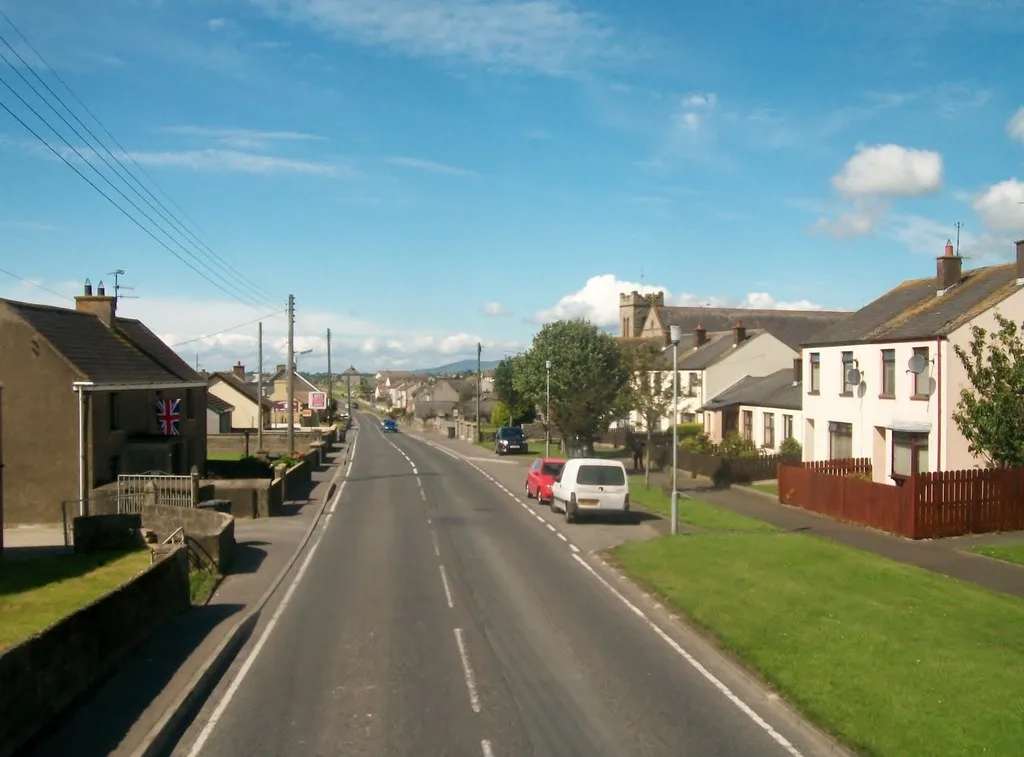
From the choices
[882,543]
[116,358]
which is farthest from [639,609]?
[116,358]

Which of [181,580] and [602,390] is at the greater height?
[602,390]

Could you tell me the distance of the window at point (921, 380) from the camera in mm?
28891

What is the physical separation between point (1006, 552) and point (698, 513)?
9670 millimetres

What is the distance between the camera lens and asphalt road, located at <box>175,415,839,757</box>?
932 centimetres

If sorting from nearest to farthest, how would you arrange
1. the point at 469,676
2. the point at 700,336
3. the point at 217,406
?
1. the point at 469,676
2. the point at 217,406
3. the point at 700,336

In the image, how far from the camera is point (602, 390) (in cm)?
4634

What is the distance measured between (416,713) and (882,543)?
1622 centimetres

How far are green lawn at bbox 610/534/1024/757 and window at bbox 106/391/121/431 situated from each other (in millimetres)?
18045

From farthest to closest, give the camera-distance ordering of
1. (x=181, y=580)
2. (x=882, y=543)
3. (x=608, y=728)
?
(x=882, y=543) → (x=181, y=580) → (x=608, y=728)

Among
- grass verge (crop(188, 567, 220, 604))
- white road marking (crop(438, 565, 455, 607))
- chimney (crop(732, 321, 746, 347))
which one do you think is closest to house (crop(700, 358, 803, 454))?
chimney (crop(732, 321, 746, 347))

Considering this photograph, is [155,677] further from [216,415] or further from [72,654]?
[216,415]

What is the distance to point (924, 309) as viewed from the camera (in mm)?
32156

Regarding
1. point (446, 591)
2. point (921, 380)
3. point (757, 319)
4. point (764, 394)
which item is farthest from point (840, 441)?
point (757, 319)

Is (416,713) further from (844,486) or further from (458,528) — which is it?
(844,486)
